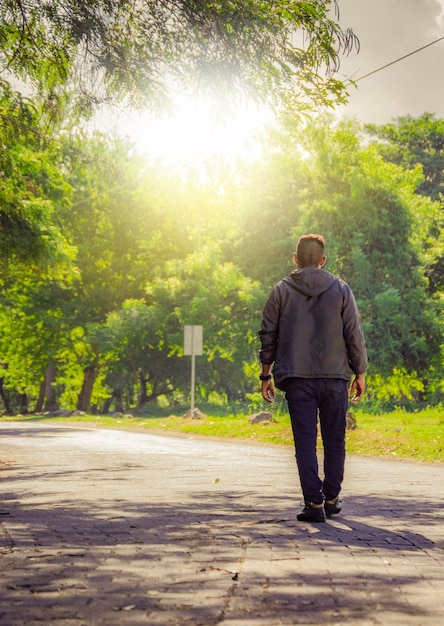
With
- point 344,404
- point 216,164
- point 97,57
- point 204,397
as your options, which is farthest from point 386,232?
point 344,404

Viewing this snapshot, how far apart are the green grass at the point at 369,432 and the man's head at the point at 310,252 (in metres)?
9.15

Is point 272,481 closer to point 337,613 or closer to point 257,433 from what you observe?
point 337,613

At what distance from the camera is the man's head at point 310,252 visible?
7914 millimetres

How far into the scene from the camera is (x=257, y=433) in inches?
938

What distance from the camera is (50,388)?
2258 inches

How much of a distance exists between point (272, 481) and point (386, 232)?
29.0 metres

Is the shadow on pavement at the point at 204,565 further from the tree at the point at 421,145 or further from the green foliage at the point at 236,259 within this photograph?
the tree at the point at 421,145

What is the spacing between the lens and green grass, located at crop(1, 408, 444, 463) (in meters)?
17.9

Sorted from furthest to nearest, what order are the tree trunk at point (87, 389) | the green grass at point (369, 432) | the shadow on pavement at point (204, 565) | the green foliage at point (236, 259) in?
the tree trunk at point (87, 389) < the green foliage at point (236, 259) < the green grass at point (369, 432) < the shadow on pavement at point (204, 565)

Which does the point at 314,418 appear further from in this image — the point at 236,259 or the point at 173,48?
the point at 236,259

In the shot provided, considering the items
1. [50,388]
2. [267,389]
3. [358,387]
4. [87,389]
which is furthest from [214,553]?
[50,388]

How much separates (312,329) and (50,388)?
50820 mm

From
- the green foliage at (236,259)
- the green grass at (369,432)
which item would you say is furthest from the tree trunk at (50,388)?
the green grass at (369,432)

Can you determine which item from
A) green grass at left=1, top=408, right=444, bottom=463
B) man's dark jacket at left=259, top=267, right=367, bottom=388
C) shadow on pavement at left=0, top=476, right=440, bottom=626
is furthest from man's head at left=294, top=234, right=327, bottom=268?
green grass at left=1, top=408, right=444, bottom=463
